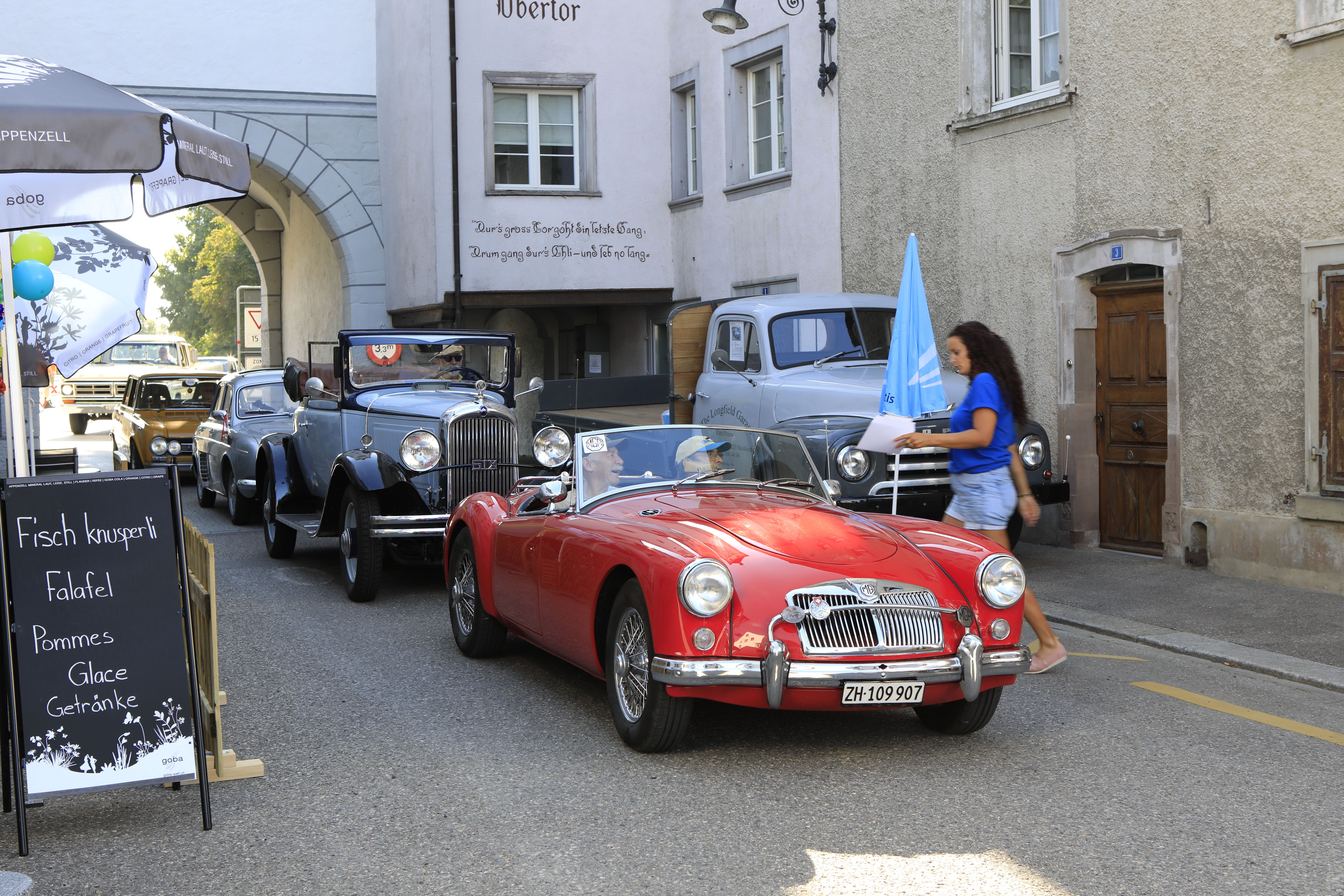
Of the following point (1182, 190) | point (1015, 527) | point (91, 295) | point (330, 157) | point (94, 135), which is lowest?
point (1015, 527)

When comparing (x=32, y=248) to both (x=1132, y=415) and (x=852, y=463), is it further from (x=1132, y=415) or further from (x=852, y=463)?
(x=1132, y=415)

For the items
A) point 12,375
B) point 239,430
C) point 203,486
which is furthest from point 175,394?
point 12,375

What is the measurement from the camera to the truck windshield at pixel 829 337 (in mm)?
11469

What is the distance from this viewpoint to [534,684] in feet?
22.5

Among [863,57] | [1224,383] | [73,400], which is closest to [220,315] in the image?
[73,400]

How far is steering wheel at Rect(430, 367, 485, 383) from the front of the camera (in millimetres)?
11664

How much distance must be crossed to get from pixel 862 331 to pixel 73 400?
25.3 metres

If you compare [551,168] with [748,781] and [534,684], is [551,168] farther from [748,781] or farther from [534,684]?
[748,781]

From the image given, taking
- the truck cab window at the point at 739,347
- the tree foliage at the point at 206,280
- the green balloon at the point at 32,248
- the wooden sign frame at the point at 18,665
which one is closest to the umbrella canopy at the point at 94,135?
the wooden sign frame at the point at 18,665

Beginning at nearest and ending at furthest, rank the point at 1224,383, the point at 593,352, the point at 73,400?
the point at 1224,383, the point at 593,352, the point at 73,400

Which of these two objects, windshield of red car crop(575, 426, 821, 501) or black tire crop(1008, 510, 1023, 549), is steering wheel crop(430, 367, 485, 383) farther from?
windshield of red car crop(575, 426, 821, 501)

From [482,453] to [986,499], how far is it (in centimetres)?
445

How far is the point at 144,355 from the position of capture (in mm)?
31547

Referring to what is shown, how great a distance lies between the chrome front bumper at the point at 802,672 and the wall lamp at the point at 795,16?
1010cm
